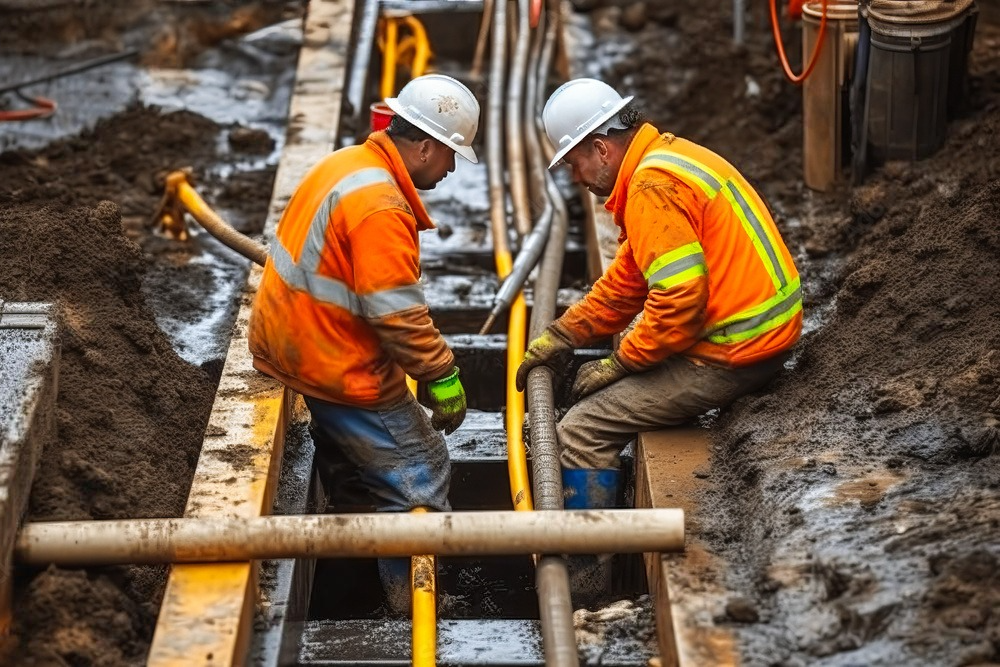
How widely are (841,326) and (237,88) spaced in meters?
5.53

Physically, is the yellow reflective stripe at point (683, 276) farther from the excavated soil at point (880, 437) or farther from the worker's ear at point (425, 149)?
the worker's ear at point (425, 149)

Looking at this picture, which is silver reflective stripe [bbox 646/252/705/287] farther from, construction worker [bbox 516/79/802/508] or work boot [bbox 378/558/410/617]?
work boot [bbox 378/558/410/617]

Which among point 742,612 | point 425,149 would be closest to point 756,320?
point 742,612

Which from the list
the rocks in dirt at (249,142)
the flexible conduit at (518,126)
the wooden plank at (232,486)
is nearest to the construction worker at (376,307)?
the wooden plank at (232,486)

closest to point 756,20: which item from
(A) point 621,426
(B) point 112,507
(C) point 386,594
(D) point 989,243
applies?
(D) point 989,243

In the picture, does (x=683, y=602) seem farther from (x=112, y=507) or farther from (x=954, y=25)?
(x=954, y=25)

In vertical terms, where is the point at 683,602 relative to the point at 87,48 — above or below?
below

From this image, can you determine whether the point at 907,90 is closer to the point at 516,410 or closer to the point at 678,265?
the point at 678,265

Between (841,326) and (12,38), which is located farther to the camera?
(12,38)

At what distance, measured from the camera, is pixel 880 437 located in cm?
537

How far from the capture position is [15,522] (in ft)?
15.4

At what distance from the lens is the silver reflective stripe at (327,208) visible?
17.2 ft

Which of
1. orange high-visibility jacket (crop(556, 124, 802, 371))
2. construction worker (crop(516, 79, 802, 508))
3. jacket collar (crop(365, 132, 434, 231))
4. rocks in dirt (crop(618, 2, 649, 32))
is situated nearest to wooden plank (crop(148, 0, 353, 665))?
jacket collar (crop(365, 132, 434, 231))

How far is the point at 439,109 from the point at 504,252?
2465 millimetres
